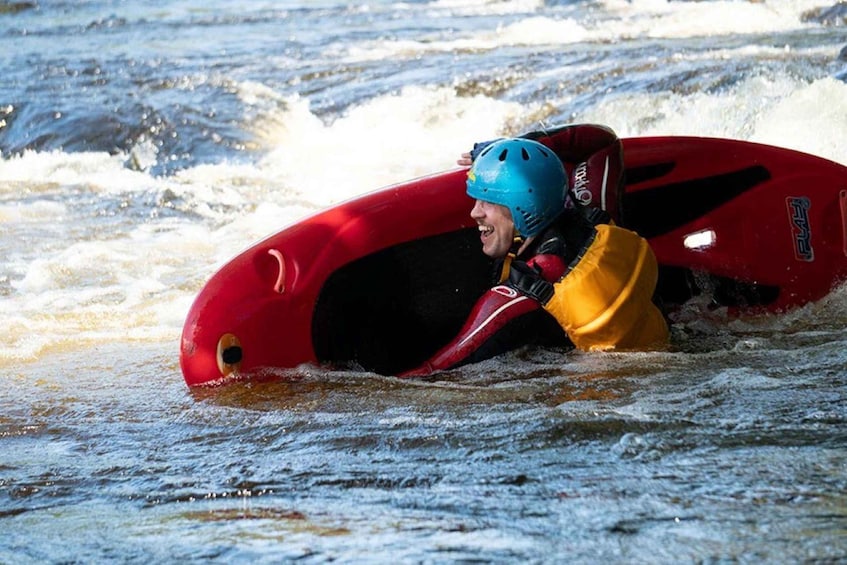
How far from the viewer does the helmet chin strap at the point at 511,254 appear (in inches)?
168

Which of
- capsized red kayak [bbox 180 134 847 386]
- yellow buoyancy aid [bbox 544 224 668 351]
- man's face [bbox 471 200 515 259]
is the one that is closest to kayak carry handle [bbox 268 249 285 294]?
capsized red kayak [bbox 180 134 847 386]

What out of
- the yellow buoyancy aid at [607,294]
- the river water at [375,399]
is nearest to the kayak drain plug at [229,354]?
the river water at [375,399]

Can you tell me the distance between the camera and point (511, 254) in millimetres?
4352

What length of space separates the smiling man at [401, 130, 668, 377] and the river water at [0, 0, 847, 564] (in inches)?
3.4

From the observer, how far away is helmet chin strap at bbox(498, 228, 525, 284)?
4.27 m

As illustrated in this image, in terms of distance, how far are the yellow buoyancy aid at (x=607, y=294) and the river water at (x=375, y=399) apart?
8cm

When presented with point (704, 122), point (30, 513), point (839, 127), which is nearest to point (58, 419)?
point (30, 513)

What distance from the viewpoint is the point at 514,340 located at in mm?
4055

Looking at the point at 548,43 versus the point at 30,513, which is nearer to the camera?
the point at 30,513

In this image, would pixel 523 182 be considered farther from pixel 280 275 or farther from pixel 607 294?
pixel 280 275

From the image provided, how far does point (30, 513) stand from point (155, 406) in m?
1.05

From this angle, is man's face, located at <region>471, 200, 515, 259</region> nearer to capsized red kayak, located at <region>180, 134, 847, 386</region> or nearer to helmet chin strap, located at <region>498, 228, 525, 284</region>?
helmet chin strap, located at <region>498, 228, 525, 284</region>

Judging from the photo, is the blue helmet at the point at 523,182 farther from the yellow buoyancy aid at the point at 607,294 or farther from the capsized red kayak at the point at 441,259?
the capsized red kayak at the point at 441,259

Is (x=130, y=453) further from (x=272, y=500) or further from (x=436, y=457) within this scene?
(x=436, y=457)
